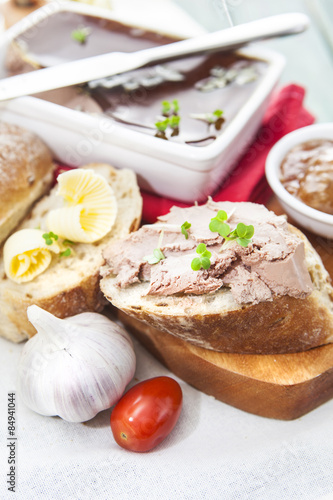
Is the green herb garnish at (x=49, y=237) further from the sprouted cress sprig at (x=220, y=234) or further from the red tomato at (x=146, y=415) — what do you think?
the red tomato at (x=146, y=415)

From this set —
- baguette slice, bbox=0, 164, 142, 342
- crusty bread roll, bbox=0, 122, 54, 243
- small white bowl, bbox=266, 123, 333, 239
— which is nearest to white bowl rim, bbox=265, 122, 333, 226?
small white bowl, bbox=266, 123, 333, 239

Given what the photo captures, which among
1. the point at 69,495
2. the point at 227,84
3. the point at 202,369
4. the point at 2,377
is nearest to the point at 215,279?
the point at 202,369

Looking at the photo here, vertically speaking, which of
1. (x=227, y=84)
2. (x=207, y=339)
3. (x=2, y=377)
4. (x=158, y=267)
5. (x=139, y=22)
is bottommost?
(x=2, y=377)

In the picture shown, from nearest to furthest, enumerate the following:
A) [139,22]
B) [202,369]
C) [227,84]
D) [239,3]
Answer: [202,369] < [239,3] < [227,84] < [139,22]

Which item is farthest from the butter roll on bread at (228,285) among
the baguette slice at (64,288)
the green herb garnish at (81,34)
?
the green herb garnish at (81,34)

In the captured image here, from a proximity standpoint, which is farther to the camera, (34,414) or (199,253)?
(34,414)

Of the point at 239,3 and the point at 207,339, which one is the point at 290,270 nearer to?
the point at 207,339

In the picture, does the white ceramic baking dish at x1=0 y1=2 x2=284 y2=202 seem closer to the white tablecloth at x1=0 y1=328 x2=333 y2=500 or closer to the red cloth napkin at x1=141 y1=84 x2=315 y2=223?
the red cloth napkin at x1=141 y1=84 x2=315 y2=223

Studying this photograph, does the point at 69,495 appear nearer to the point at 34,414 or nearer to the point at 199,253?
the point at 34,414

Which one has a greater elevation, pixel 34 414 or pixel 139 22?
pixel 139 22

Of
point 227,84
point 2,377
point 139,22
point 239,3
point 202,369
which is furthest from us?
point 139,22
